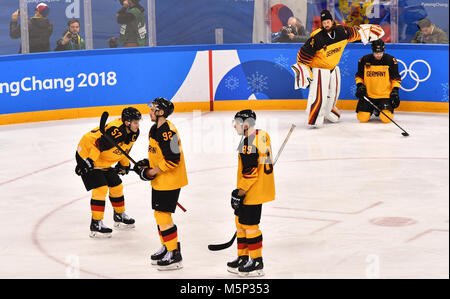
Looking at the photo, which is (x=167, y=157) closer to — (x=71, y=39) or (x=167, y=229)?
(x=167, y=229)

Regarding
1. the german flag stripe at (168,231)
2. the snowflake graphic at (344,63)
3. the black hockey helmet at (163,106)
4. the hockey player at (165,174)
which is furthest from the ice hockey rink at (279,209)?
the snowflake graphic at (344,63)

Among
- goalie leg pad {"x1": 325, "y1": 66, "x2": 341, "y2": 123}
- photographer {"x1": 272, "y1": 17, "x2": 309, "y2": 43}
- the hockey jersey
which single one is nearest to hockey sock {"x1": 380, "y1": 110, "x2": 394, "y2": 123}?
the hockey jersey

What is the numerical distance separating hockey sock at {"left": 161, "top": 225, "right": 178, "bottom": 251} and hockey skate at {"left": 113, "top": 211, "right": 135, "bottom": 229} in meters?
1.34

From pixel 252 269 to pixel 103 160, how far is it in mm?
2010

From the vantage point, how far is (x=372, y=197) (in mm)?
9578

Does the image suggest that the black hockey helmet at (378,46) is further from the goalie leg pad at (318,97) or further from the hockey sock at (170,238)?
the hockey sock at (170,238)

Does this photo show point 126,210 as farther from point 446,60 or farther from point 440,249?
point 446,60

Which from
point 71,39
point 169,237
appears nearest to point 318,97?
point 71,39

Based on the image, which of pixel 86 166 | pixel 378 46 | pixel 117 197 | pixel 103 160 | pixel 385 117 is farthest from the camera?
pixel 378 46

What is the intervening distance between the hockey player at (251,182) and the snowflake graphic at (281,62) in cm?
921

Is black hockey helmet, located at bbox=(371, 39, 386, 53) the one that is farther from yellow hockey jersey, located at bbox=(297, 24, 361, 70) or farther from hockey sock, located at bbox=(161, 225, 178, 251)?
hockey sock, located at bbox=(161, 225, 178, 251)

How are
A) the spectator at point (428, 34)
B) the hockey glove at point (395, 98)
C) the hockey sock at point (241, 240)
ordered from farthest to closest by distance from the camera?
the spectator at point (428, 34) < the hockey glove at point (395, 98) < the hockey sock at point (241, 240)

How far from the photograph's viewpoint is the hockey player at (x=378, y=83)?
572 inches

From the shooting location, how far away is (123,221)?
861cm
